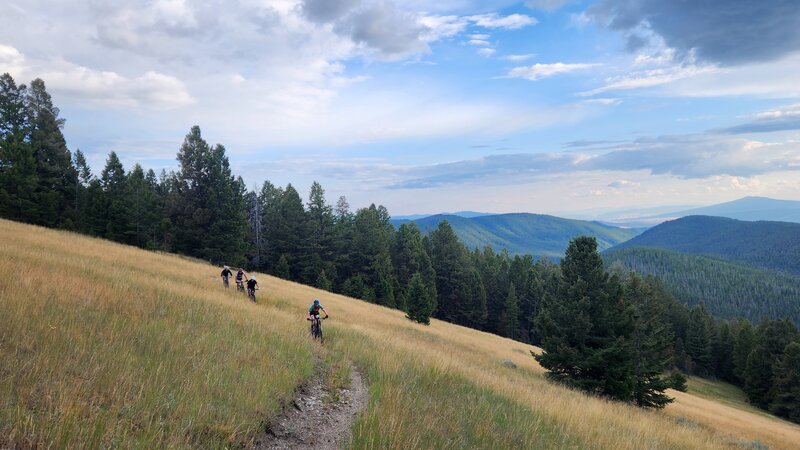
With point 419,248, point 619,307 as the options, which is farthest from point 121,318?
point 419,248

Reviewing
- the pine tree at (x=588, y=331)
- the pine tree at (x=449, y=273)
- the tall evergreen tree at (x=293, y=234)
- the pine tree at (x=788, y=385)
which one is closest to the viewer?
the pine tree at (x=588, y=331)

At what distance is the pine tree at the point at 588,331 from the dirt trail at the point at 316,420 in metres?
15.9

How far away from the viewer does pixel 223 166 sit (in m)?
44.0

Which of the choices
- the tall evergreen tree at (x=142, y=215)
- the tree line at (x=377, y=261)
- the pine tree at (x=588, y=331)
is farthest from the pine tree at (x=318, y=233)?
the pine tree at (x=588, y=331)

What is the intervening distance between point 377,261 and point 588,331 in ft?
143

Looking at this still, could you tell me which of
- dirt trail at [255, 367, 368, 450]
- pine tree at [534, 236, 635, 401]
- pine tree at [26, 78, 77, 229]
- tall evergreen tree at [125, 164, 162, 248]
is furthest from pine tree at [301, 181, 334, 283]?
dirt trail at [255, 367, 368, 450]

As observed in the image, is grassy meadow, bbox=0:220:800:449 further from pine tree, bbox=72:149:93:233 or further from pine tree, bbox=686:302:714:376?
pine tree, bbox=686:302:714:376

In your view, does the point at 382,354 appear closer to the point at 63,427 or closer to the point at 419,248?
the point at 63,427

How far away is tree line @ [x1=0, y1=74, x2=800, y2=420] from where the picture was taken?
20859 mm

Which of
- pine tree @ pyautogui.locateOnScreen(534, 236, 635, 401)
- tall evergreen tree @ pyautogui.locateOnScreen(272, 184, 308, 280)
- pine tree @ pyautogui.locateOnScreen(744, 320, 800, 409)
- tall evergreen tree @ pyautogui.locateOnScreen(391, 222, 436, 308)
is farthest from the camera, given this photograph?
tall evergreen tree @ pyautogui.locateOnScreen(391, 222, 436, 308)

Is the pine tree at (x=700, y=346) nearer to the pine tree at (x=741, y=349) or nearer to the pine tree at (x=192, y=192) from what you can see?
the pine tree at (x=741, y=349)

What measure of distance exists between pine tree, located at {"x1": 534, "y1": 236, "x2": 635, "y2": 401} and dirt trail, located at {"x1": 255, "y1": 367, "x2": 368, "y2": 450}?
15930mm

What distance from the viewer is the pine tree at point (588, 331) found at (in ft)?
63.9

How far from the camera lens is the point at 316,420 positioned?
19.5 feet
